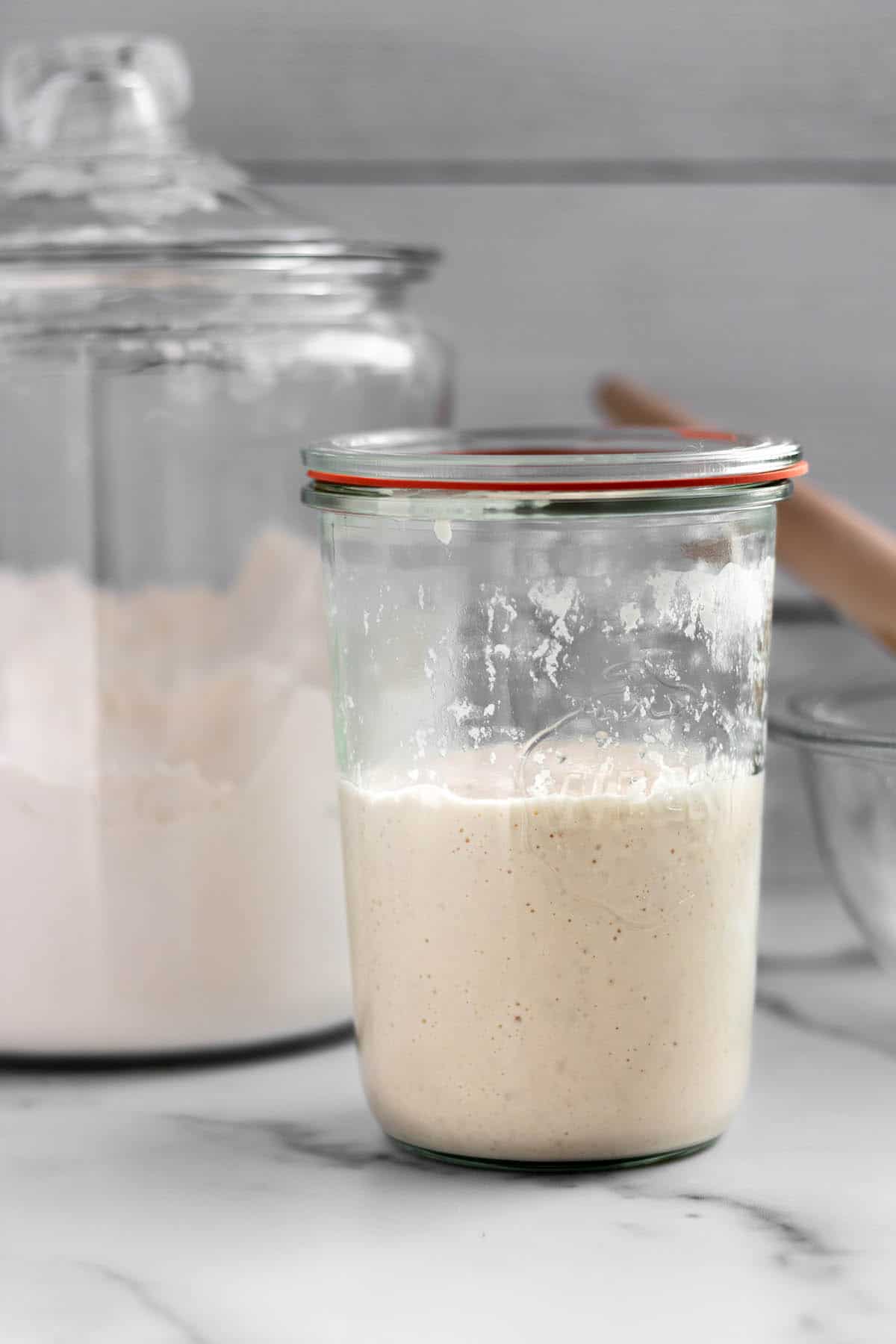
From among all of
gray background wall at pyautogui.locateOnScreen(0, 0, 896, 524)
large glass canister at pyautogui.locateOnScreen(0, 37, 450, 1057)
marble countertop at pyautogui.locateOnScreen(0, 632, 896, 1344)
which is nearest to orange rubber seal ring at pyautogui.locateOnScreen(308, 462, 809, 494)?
A: large glass canister at pyautogui.locateOnScreen(0, 37, 450, 1057)

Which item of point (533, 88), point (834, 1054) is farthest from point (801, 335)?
point (834, 1054)

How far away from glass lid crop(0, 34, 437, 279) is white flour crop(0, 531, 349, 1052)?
14 cm

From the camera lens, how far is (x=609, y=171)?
944 millimetres

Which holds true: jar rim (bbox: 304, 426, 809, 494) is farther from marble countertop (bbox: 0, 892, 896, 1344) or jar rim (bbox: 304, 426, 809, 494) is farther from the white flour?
marble countertop (bbox: 0, 892, 896, 1344)

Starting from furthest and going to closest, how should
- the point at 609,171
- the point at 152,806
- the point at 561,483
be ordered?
the point at 609,171
the point at 152,806
the point at 561,483

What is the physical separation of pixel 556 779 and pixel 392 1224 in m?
0.16

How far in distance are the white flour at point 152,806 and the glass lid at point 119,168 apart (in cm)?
14

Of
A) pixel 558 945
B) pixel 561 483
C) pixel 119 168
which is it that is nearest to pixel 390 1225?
pixel 558 945

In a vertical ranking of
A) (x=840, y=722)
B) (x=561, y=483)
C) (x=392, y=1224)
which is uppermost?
(x=561, y=483)

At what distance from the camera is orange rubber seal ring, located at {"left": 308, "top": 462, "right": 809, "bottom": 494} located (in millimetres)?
524

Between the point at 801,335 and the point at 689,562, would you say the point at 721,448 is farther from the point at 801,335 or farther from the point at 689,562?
the point at 801,335

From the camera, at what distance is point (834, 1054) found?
2.35 feet

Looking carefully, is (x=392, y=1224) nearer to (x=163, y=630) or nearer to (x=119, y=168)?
(x=163, y=630)

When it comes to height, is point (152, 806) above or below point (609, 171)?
below
